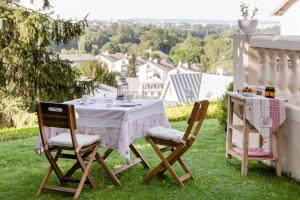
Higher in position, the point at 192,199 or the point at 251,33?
the point at 251,33

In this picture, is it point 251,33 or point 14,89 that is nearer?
point 251,33

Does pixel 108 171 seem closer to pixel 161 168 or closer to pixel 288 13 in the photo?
pixel 161 168

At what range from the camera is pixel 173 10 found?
193 feet

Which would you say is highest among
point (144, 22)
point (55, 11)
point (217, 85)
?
point (144, 22)

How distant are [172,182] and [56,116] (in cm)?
133

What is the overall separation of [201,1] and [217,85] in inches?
954

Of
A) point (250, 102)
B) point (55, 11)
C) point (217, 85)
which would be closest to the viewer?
point (250, 102)

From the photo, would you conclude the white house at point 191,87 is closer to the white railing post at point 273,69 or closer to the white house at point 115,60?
the white house at point 115,60

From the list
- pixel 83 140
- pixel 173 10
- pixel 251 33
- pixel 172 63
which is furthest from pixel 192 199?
pixel 173 10

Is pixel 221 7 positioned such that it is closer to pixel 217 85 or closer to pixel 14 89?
pixel 217 85

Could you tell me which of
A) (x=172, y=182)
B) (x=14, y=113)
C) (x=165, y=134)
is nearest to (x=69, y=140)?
(x=165, y=134)

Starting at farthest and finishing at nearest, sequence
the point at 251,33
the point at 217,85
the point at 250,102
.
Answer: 1. the point at 217,85
2. the point at 251,33
3. the point at 250,102

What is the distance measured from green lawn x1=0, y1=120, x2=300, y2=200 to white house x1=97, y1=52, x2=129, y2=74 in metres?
38.9

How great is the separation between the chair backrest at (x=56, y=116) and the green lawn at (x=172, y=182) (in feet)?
1.99
